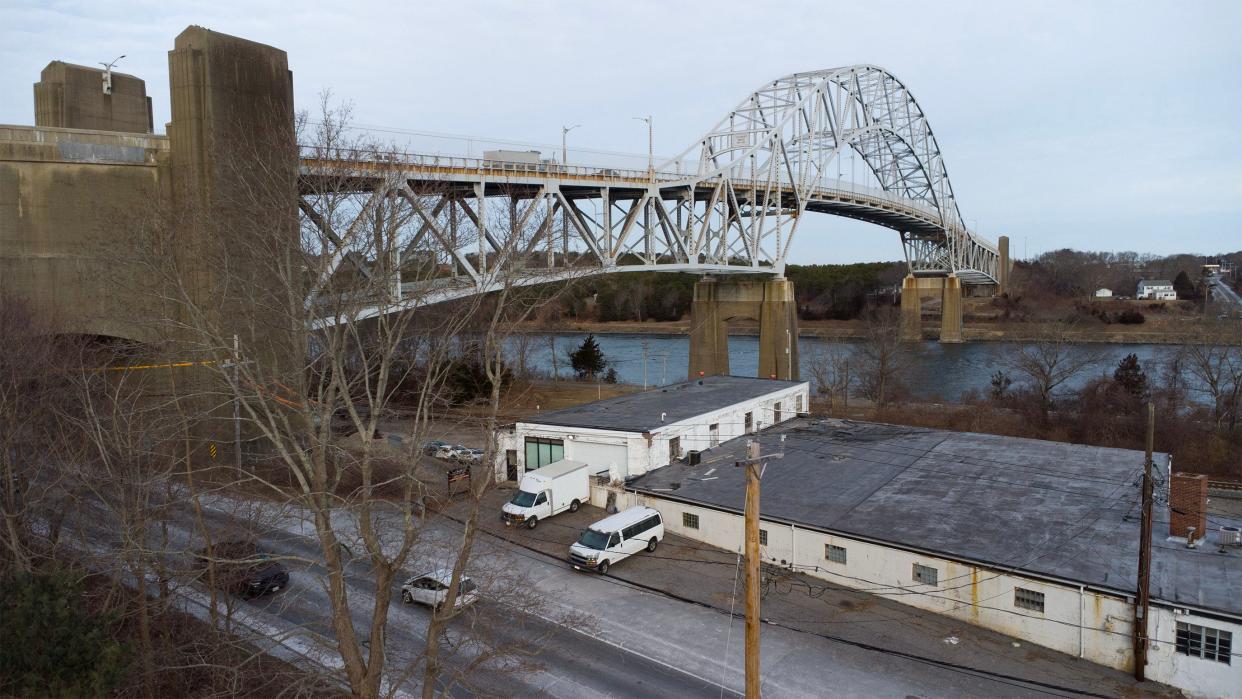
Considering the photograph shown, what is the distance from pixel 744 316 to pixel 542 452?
30614mm

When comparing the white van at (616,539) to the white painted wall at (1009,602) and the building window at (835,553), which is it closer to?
the white painted wall at (1009,602)

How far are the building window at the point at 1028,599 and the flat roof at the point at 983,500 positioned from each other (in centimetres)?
36

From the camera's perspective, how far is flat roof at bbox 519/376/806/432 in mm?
23375

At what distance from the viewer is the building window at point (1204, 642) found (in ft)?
39.2

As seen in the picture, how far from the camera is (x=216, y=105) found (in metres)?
22.7

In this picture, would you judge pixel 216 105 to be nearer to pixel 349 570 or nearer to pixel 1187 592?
pixel 349 570

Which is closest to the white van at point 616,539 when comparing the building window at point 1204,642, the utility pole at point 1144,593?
the utility pole at point 1144,593

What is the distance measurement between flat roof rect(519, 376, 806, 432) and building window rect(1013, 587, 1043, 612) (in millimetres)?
10248

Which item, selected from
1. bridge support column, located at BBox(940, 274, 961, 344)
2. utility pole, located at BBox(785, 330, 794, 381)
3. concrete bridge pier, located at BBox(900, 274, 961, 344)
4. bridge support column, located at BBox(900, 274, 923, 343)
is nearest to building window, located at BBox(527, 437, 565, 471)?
utility pole, located at BBox(785, 330, 794, 381)

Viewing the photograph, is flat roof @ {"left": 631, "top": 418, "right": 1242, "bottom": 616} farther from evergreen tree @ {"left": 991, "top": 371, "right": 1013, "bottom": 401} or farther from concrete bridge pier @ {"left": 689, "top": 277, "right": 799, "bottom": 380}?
concrete bridge pier @ {"left": 689, "top": 277, "right": 799, "bottom": 380}

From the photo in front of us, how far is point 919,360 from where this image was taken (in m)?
67.1

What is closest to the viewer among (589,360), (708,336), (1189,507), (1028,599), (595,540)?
(1028,599)

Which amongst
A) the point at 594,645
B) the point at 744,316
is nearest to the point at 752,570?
the point at 594,645

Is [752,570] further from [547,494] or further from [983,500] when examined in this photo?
[547,494]
